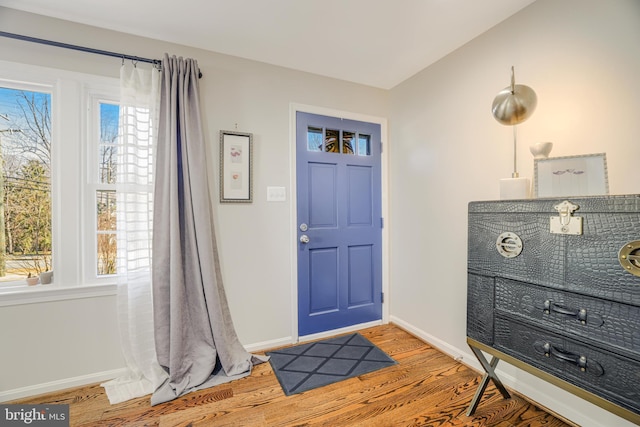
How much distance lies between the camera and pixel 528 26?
175 centimetres

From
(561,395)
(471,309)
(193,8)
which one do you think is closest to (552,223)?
(471,309)

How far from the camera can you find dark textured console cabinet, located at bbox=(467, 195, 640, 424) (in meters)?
1.04

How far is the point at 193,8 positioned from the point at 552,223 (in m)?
2.29

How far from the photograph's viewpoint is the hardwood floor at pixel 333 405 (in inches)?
63.1

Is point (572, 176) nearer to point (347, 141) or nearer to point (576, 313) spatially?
point (576, 313)

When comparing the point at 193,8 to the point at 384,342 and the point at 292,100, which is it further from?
the point at 384,342

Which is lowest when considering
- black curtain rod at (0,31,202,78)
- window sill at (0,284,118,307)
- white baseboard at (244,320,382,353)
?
white baseboard at (244,320,382,353)

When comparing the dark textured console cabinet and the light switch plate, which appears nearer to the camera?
the dark textured console cabinet

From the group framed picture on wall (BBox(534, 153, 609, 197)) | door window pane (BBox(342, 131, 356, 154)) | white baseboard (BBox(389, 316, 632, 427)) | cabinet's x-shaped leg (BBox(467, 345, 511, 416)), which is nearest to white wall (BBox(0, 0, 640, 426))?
white baseboard (BBox(389, 316, 632, 427))

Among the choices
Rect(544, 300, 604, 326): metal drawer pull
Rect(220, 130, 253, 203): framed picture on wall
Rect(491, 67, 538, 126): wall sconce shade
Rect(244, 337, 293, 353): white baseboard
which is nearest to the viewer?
Rect(544, 300, 604, 326): metal drawer pull

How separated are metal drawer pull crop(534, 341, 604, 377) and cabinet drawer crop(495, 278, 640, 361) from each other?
0.28 ft

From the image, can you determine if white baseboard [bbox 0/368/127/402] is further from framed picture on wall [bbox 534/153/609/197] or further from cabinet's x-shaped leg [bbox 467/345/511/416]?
framed picture on wall [bbox 534/153/609/197]

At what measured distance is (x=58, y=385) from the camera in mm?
1850

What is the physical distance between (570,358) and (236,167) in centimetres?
Answer: 226
